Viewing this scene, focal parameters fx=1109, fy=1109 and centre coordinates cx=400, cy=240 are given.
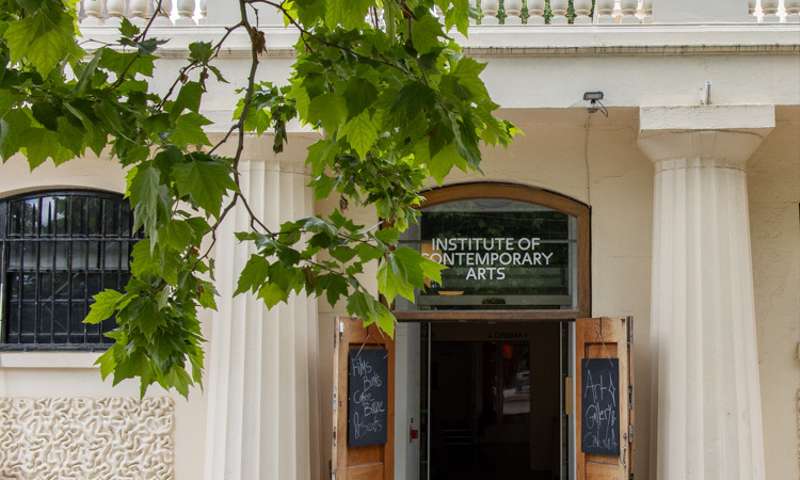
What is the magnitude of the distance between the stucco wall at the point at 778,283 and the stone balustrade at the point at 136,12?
15.8 feet

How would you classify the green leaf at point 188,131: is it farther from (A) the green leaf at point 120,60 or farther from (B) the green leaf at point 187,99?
(A) the green leaf at point 120,60

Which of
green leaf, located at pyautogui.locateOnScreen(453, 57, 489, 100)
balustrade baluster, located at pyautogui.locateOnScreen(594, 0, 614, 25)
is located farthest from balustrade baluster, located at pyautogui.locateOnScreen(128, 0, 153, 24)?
green leaf, located at pyautogui.locateOnScreen(453, 57, 489, 100)

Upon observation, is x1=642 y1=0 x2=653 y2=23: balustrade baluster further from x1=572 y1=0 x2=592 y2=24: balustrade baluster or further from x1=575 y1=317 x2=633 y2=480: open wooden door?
x1=575 y1=317 x2=633 y2=480: open wooden door

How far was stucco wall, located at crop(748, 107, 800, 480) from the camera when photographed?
9.16 m

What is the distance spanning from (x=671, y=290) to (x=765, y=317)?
1.15 m

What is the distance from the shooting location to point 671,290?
8.65m

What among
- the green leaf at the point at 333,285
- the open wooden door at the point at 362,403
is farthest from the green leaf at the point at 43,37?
the open wooden door at the point at 362,403

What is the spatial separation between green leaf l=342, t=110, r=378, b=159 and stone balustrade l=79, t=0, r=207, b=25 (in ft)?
17.0

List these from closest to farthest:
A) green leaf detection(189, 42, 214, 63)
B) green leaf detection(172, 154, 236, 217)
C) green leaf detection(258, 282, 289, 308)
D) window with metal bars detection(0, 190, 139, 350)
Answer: green leaf detection(172, 154, 236, 217) → green leaf detection(258, 282, 289, 308) → green leaf detection(189, 42, 214, 63) → window with metal bars detection(0, 190, 139, 350)

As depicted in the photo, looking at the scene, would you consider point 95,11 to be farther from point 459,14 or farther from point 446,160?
point 446,160

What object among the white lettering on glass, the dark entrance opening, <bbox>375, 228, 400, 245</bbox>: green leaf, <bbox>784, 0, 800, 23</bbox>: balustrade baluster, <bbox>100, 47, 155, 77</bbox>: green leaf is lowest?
the dark entrance opening

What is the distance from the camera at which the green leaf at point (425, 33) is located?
418cm

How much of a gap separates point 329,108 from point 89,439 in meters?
→ 6.35

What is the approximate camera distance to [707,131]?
8.41 m
